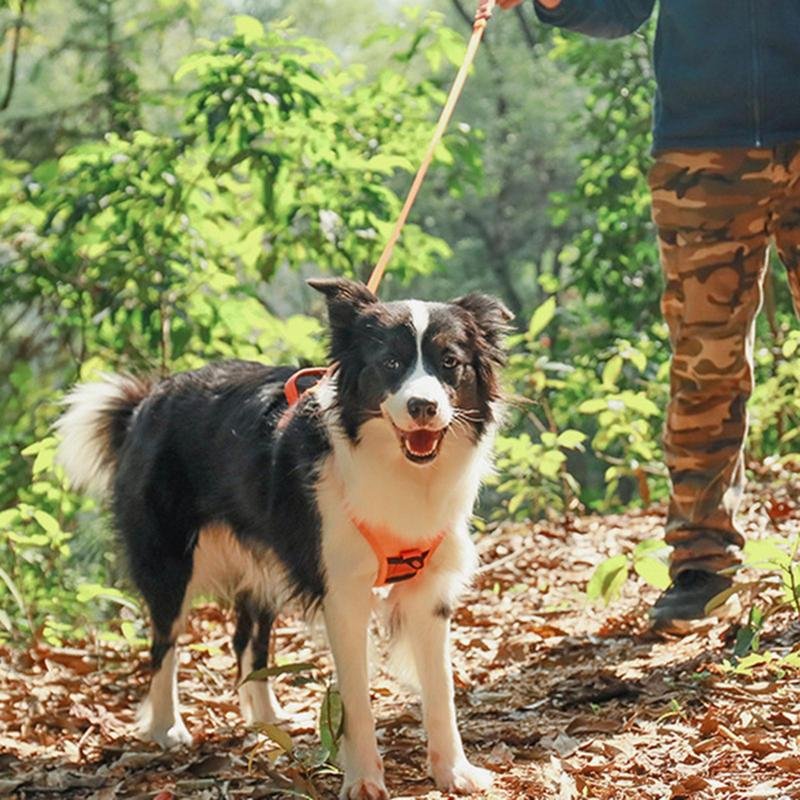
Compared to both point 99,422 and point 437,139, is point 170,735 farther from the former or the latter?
point 437,139

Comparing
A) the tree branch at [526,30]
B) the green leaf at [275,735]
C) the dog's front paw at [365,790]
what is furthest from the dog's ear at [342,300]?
the tree branch at [526,30]

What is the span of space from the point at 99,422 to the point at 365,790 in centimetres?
192

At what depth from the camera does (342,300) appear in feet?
11.6

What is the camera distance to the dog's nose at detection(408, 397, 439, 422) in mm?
3107

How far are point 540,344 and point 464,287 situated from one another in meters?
19.0

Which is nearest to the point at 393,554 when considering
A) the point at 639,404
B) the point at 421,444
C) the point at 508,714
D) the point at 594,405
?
the point at 421,444

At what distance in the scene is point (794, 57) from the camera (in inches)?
165

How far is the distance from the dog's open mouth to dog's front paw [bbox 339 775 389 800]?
2.62ft

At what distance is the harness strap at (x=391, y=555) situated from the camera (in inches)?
133

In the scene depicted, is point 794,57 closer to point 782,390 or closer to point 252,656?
point 252,656

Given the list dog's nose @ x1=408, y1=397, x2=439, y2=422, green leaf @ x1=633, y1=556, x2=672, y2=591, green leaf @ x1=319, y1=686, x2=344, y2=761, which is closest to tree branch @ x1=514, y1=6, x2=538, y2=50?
green leaf @ x1=633, y1=556, x2=672, y2=591

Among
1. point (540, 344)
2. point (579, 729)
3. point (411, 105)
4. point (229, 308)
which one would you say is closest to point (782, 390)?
point (540, 344)

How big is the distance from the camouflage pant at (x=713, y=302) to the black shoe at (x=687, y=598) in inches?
1.6

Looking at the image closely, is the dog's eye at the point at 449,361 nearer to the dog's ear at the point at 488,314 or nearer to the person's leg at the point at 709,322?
the dog's ear at the point at 488,314
